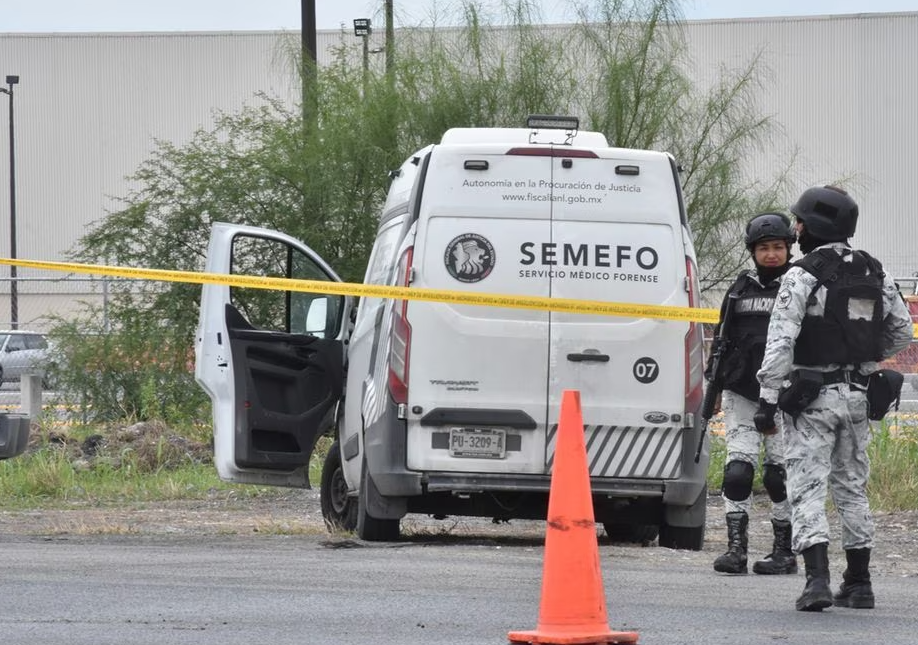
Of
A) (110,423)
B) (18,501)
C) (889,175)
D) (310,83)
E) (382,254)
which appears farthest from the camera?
(889,175)

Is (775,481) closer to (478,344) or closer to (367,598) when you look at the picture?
(478,344)

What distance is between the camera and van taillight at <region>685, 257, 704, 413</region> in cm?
927

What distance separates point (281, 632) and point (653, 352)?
11.6ft

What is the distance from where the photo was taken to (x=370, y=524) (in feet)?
31.5

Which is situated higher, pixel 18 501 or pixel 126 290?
pixel 126 290

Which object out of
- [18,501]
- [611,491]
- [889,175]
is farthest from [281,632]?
[889,175]

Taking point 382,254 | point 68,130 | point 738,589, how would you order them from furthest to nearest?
point 68,130 < point 382,254 < point 738,589

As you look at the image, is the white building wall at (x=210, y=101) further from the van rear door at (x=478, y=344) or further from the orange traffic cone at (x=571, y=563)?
the orange traffic cone at (x=571, y=563)

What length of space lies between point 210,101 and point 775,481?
138 feet

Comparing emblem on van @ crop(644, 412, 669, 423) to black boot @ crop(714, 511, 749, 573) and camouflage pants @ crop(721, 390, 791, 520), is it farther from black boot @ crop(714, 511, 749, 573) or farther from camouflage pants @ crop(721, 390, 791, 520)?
black boot @ crop(714, 511, 749, 573)

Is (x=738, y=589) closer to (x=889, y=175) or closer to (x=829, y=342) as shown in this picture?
(x=829, y=342)

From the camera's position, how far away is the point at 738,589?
7.86 metres

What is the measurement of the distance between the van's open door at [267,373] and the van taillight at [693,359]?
2394mm

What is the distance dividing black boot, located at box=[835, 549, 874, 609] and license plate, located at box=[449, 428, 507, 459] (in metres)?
2.38
